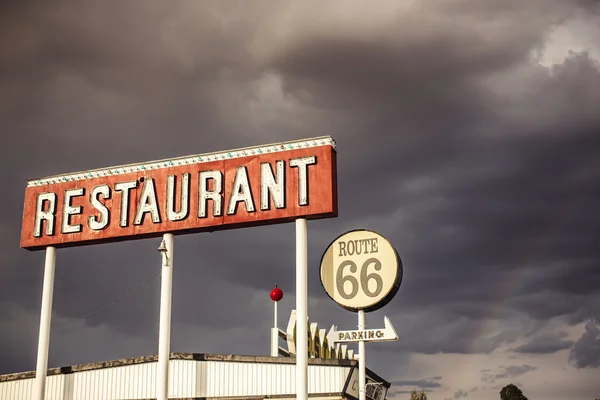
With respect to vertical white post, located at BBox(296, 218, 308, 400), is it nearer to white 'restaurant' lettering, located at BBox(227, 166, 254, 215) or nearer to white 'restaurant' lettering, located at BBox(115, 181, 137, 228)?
white 'restaurant' lettering, located at BBox(227, 166, 254, 215)

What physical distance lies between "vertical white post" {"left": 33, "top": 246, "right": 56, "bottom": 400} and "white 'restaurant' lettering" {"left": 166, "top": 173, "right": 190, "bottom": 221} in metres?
6.81

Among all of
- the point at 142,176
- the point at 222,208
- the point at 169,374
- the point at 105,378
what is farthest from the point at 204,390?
the point at 142,176

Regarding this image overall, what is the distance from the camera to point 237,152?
107 ft

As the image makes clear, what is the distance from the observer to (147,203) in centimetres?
3397

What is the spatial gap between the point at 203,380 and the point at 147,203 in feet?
28.2

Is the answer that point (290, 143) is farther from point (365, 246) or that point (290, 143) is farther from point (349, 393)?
point (349, 393)

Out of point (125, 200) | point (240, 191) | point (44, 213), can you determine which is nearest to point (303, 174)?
point (240, 191)

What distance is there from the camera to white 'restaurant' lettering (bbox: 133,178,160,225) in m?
33.8

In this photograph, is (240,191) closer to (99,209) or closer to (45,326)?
(99,209)

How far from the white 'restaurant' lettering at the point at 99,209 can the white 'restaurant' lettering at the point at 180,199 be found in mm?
3396

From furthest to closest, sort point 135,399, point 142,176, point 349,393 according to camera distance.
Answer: point 142,176 → point 135,399 → point 349,393

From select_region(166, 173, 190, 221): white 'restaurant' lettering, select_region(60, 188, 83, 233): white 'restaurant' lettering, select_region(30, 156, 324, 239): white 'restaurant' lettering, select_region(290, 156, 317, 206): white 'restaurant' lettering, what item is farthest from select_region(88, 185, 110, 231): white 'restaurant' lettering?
select_region(290, 156, 317, 206): white 'restaurant' lettering

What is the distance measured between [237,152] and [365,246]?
23.5 ft

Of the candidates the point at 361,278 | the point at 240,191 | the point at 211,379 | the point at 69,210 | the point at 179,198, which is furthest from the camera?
the point at 69,210
